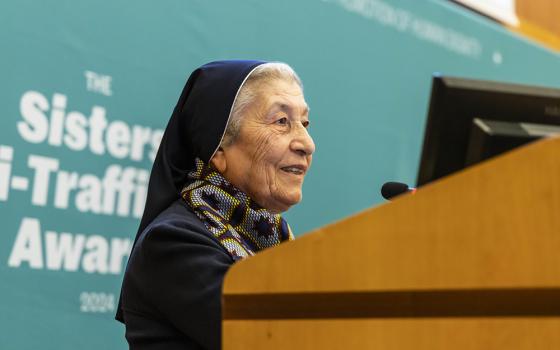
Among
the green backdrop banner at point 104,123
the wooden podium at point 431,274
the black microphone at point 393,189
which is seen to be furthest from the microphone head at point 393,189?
the green backdrop banner at point 104,123

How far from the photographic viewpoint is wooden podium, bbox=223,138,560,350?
3.52 feet

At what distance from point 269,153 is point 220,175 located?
146mm

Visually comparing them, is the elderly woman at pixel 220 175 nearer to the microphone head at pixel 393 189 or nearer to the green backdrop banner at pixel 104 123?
the microphone head at pixel 393 189

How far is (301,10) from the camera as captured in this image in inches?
158

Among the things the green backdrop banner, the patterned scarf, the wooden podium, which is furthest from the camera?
the green backdrop banner

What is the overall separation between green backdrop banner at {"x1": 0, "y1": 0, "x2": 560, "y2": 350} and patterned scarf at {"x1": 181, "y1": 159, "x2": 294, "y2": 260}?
743 millimetres

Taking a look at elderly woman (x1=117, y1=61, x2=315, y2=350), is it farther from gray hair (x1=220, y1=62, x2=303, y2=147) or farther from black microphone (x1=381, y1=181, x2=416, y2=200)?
black microphone (x1=381, y1=181, x2=416, y2=200)

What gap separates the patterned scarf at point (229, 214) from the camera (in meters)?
2.13

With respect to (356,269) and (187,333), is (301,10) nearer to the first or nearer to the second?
(187,333)

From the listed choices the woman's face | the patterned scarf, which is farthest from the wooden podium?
the woman's face

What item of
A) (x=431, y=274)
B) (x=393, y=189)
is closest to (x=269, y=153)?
(x=393, y=189)

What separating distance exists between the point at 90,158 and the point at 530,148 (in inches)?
85.2

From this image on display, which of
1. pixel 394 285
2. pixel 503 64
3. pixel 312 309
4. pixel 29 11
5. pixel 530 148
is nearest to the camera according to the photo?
pixel 530 148

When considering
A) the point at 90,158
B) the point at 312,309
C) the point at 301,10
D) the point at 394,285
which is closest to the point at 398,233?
the point at 394,285
